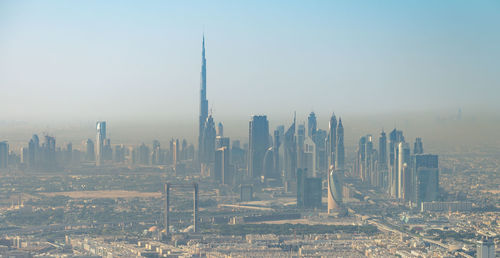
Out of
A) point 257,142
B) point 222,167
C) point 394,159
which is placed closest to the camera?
point 394,159

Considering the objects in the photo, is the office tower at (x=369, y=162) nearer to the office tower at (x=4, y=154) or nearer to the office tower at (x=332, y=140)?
the office tower at (x=332, y=140)

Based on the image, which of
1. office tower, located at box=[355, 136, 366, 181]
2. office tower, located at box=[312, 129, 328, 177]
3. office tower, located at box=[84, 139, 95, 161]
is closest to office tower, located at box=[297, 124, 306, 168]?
office tower, located at box=[312, 129, 328, 177]

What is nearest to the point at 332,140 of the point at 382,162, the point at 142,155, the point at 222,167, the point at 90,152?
the point at 382,162

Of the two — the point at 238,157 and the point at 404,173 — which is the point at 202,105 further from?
the point at 404,173

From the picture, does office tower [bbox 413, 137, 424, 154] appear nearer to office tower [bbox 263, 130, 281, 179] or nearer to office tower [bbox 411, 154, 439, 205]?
office tower [bbox 411, 154, 439, 205]

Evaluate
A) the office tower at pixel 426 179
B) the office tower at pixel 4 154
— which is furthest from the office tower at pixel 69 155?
the office tower at pixel 426 179
